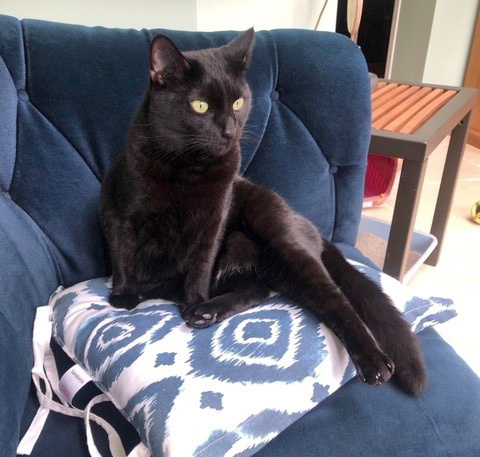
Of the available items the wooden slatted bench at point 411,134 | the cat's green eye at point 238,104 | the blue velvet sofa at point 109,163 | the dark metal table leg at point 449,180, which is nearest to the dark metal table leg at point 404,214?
the wooden slatted bench at point 411,134

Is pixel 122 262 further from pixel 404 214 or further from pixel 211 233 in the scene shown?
pixel 404 214

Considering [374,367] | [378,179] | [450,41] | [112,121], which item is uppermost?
[112,121]

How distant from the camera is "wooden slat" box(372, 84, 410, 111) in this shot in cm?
142

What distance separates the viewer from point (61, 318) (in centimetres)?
84

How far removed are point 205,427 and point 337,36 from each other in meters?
0.95

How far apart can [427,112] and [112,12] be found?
95 cm

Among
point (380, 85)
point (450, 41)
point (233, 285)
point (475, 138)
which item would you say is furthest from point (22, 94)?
point (475, 138)

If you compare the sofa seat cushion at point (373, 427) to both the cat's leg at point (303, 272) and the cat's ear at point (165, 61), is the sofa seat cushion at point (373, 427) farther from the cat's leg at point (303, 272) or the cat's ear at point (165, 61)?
the cat's ear at point (165, 61)

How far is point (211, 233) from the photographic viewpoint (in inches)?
35.7

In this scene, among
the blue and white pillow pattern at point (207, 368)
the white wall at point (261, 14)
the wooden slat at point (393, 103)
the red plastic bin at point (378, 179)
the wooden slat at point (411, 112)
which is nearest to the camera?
the blue and white pillow pattern at point (207, 368)

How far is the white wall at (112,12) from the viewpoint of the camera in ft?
3.74

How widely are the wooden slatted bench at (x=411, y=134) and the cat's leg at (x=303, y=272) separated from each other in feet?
0.94

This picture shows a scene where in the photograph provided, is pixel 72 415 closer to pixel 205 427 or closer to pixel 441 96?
pixel 205 427

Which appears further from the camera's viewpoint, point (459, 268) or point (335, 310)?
point (459, 268)
